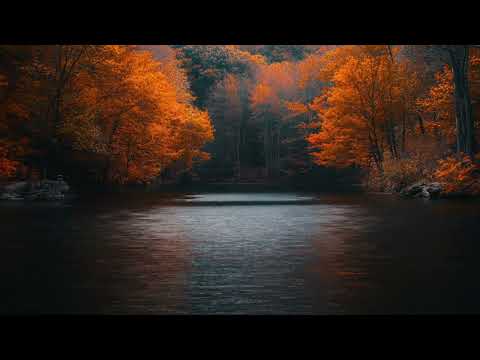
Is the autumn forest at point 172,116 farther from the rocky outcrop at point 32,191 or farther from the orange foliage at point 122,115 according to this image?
the rocky outcrop at point 32,191

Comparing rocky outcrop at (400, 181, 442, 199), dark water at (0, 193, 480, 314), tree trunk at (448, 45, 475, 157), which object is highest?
tree trunk at (448, 45, 475, 157)

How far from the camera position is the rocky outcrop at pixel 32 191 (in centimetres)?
3588

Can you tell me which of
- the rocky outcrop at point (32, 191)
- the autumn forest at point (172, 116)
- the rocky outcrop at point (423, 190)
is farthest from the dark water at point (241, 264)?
the autumn forest at point (172, 116)

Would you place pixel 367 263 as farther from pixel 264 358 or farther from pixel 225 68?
pixel 225 68

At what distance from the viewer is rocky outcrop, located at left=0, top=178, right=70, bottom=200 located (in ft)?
118

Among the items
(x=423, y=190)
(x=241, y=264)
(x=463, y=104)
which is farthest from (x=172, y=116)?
(x=241, y=264)

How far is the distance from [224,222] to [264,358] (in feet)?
52.3

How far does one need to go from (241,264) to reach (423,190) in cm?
2595

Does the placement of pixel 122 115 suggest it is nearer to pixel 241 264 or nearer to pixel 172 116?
pixel 172 116

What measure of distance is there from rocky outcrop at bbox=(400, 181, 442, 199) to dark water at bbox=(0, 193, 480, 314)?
12137mm

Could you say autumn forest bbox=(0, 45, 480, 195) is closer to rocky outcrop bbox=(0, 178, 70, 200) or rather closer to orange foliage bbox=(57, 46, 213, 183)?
orange foliage bbox=(57, 46, 213, 183)

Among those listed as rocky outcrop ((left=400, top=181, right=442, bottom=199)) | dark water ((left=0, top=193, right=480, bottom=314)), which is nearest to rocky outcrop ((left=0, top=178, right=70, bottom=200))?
dark water ((left=0, top=193, right=480, bottom=314))

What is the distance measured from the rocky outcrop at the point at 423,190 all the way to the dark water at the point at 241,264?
12.1 m

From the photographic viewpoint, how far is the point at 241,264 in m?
12.6
